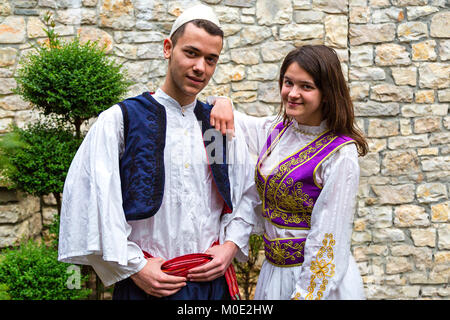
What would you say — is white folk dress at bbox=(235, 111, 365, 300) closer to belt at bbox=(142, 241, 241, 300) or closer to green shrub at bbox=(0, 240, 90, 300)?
belt at bbox=(142, 241, 241, 300)

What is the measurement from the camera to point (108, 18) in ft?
12.6

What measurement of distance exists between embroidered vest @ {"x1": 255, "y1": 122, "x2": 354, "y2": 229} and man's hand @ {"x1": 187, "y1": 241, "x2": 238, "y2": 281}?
0.23 meters

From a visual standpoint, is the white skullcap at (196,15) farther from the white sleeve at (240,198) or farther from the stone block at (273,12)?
the stone block at (273,12)

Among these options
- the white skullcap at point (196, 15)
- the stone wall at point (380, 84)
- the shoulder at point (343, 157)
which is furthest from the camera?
the stone wall at point (380, 84)

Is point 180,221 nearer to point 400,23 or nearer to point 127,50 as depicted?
point 127,50

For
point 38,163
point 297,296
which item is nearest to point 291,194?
point 297,296

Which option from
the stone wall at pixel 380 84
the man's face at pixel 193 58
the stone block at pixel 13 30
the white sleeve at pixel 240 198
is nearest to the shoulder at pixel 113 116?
the man's face at pixel 193 58

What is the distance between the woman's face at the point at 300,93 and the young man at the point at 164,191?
0.34m

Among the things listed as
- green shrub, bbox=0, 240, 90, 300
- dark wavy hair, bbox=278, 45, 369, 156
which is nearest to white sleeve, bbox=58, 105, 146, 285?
dark wavy hair, bbox=278, 45, 369, 156

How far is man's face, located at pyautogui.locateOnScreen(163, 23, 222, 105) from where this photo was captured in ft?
5.55

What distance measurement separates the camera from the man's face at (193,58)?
169 cm

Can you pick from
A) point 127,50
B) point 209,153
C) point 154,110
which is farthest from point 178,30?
point 127,50

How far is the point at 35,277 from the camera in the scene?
253cm

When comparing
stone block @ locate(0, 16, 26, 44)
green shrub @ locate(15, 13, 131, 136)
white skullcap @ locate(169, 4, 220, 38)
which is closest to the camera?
white skullcap @ locate(169, 4, 220, 38)
